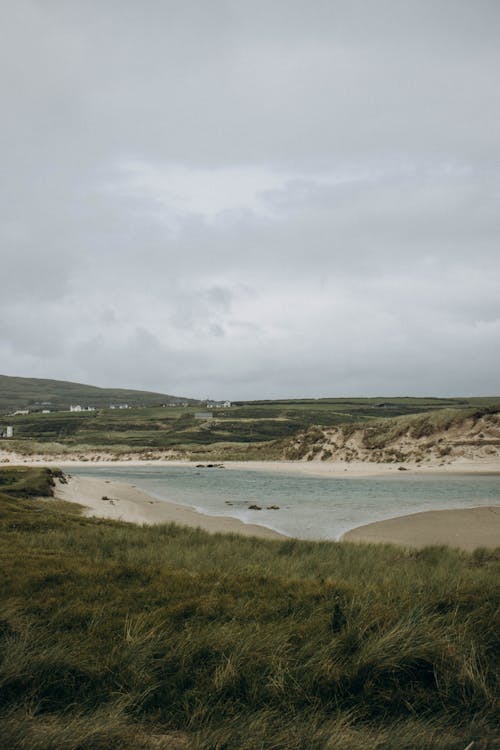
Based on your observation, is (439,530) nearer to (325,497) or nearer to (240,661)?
(325,497)

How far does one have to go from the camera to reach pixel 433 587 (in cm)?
716

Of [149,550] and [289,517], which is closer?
[149,550]

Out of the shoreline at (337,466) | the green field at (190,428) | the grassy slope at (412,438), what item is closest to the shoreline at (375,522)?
the shoreline at (337,466)

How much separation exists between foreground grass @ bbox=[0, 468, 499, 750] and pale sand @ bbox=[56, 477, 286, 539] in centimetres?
895

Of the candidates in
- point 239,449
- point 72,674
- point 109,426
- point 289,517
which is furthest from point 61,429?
point 72,674

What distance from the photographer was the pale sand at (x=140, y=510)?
18.3 meters

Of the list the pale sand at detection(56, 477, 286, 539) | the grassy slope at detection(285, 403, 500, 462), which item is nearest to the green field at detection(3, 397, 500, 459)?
the grassy slope at detection(285, 403, 500, 462)

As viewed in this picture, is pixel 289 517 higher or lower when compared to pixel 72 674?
lower

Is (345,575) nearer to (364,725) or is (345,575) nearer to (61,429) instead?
(364,725)

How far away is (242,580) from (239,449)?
69.1m

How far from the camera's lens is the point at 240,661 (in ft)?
15.0

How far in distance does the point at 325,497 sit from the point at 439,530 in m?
12.5

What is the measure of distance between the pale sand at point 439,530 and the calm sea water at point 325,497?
1042 millimetres

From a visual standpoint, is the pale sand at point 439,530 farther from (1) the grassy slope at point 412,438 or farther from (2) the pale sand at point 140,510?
(1) the grassy slope at point 412,438
